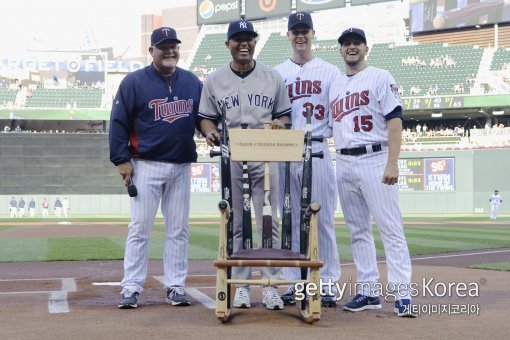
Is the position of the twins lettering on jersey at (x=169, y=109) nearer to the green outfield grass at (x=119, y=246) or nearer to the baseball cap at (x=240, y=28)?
the baseball cap at (x=240, y=28)

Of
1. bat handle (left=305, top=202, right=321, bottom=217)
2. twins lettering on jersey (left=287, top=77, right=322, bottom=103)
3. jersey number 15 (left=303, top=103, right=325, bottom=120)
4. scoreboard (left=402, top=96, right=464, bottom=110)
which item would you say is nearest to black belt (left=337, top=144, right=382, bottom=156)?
jersey number 15 (left=303, top=103, right=325, bottom=120)

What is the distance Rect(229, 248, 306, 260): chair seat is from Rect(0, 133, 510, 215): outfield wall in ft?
111

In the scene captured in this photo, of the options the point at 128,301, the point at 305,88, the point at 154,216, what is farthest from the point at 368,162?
the point at 128,301

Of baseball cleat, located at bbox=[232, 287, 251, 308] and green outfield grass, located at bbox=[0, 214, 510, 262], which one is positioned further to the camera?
green outfield grass, located at bbox=[0, 214, 510, 262]

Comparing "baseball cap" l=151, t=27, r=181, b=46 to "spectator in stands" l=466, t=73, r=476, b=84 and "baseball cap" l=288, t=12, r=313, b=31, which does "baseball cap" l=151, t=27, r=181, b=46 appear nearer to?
"baseball cap" l=288, t=12, r=313, b=31

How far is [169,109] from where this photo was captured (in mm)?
5949

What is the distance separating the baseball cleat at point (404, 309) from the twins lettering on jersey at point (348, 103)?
1423 mm

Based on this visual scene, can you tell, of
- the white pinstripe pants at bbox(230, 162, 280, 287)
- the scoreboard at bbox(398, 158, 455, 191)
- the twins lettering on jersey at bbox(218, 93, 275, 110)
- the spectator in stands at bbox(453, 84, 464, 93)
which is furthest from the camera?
the spectator in stands at bbox(453, 84, 464, 93)

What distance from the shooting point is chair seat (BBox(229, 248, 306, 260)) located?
475 centimetres

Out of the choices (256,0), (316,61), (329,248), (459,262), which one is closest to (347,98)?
(316,61)

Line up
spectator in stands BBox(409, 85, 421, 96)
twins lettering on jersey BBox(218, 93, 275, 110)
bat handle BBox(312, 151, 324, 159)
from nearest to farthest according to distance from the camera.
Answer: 1. bat handle BBox(312, 151, 324, 159)
2. twins lettering on jersey BBox(218, 93, 275, 110)
3. spectator in stands BBox(409, 85, 421, 96)

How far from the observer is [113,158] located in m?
5.88

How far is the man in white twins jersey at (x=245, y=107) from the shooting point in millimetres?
5488

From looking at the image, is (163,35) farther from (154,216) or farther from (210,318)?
(210,318)
